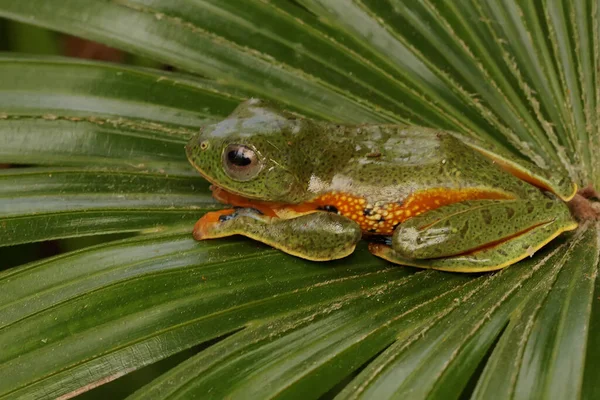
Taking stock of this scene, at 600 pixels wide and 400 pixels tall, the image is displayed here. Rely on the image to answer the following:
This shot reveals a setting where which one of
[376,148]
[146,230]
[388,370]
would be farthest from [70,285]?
[376,148]

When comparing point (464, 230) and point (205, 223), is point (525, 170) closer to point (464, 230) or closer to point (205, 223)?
point (464, 230)

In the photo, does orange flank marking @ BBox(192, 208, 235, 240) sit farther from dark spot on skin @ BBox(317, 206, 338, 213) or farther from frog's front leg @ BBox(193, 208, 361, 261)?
dark spot on skin @ BBox(317, 206, 338, 213)

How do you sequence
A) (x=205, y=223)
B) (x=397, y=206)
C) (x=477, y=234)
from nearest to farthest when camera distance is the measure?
(x=205, y=223) < (x=477, y=234) < (x=397, y=206)

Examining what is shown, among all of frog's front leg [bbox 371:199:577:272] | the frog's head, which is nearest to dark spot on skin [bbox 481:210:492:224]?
frog's front leg [bbox 371:199:577:272]

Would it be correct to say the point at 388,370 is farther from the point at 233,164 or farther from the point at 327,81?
the point at 327,81

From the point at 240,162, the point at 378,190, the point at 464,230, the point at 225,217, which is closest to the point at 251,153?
the point at 240,162

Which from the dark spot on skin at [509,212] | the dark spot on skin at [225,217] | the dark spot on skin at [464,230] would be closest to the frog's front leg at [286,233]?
the dark spot on skin at [225,217]

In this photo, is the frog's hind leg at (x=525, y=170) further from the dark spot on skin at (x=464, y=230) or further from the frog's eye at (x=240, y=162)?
the frog's eye at (x=240, y=162)
